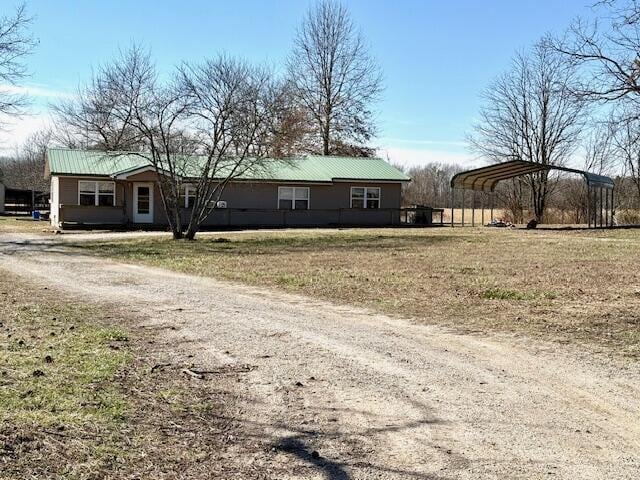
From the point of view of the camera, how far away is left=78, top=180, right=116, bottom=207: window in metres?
29.8

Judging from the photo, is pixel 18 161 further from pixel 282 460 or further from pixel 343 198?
pixel 282 460

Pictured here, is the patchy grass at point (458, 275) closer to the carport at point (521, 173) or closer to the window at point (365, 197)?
the carport at point (521, 173)

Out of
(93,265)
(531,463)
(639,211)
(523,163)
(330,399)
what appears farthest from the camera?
(639,211)

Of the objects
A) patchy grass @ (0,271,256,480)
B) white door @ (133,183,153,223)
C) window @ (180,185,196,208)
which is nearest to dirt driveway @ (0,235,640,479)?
patchy grass @ (0,271,256,480)

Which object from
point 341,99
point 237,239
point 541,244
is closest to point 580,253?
point 541,244

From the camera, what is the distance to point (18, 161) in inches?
2931

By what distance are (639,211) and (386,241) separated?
77.8 feet

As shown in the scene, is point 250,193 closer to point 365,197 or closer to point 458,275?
point 365,197

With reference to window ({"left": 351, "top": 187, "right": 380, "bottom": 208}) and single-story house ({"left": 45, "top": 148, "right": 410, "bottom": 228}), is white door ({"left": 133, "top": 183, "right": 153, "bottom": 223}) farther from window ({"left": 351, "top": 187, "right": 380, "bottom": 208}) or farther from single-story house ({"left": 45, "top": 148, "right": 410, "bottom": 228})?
window ({"left": 351, "top": 187, "right": 380, "bottom": 208})

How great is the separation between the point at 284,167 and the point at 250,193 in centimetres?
242

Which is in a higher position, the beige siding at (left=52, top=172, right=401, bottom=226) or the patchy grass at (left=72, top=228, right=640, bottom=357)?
the beige siding at (left=52, top=172, right=401, bottom=226)

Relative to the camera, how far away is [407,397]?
4895 mm

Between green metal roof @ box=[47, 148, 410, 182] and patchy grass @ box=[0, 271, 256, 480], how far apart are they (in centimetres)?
1913

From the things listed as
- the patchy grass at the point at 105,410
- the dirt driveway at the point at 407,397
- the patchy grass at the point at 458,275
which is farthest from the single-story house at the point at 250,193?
the patchy grass at the point at 105,410
